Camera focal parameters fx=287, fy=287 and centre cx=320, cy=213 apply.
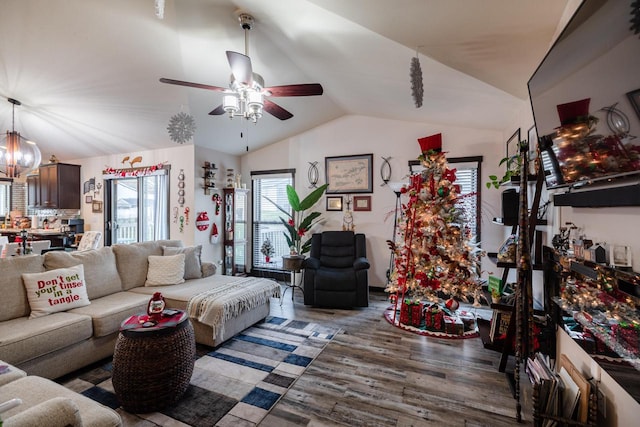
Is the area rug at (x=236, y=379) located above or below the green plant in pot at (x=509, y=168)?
below

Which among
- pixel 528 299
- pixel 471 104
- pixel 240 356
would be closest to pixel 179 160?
pixel 240 356

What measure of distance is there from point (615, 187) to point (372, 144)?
139 inches

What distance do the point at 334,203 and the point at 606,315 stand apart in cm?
378

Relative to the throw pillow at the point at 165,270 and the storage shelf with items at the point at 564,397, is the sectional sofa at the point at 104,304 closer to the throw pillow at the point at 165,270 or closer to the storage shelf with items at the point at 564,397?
the throw pillow at the point at 165,270

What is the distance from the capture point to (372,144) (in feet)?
15.3

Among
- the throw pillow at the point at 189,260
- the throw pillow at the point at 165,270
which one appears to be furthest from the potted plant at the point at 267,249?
the throw pillow at the point at 165,270

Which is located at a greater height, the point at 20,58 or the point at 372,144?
the point at 20,58

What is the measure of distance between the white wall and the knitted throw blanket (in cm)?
202

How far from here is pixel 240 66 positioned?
6.95 feet

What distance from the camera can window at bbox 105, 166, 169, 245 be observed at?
5129 mm

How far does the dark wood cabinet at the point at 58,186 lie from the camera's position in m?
5.93

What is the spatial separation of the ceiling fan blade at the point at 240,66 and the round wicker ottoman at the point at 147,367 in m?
1.86

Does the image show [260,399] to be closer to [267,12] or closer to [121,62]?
[267,12]

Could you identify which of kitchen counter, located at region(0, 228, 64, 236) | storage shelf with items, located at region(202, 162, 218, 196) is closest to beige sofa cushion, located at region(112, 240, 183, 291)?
storage shelf with items, located at region(202, 162, 218, 196)
